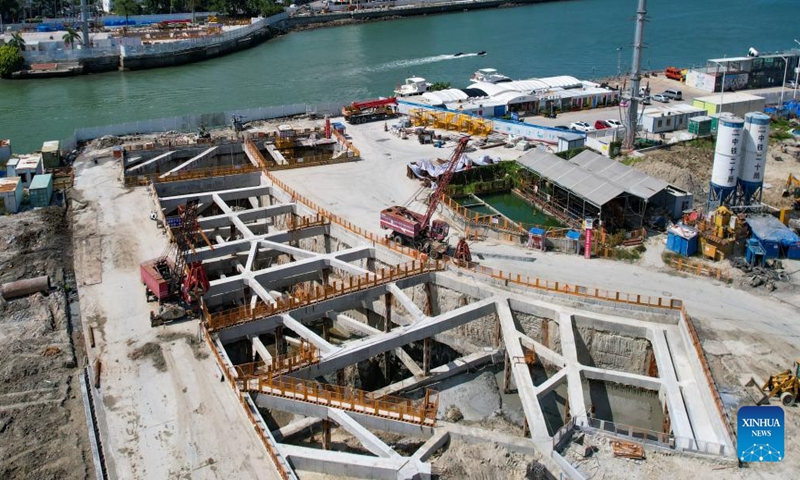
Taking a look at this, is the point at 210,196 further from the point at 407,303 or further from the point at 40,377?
the point at 40,377

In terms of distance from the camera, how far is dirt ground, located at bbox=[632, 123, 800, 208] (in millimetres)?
53750

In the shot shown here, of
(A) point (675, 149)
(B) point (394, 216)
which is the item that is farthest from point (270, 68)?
(B) point (394, 216)

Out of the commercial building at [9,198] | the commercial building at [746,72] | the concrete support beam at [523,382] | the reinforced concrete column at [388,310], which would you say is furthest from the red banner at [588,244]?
the commercial building at [746,72]

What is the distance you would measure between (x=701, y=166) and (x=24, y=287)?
4950cm

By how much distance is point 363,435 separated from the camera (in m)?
29.1

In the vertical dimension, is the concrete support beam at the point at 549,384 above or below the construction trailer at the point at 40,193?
below

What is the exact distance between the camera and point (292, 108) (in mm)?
79000

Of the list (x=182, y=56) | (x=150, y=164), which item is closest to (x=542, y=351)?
(x=150, y=164)

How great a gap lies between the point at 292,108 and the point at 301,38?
8440 cm

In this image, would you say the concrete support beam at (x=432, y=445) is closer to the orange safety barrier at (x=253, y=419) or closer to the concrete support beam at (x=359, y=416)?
the concrete support beam at (x=359, y=416)

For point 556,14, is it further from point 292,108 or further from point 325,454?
point 325,454

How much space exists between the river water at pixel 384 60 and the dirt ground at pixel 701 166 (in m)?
49.7

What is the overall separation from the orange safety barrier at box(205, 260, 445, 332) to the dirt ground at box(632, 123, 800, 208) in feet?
75.8

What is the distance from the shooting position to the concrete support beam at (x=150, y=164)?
62.8m
